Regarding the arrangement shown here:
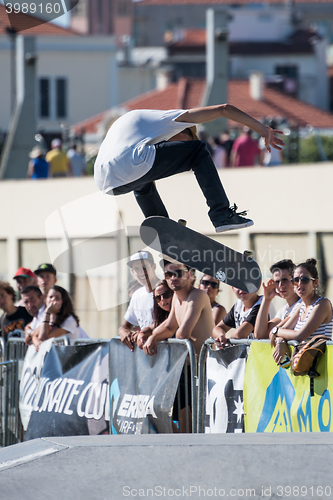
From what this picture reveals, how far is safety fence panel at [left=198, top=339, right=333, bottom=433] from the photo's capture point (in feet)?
16.9

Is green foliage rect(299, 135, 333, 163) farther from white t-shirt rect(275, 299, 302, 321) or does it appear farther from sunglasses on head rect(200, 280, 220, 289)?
white t-shirt rect(275, 299, 302, 321)

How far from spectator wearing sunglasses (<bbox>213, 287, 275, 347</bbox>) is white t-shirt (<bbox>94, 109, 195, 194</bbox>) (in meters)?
1.98

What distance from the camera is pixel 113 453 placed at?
4023mm

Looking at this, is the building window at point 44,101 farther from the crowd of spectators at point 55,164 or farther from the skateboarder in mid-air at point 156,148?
the skateboarder in mid-air at point 156,148

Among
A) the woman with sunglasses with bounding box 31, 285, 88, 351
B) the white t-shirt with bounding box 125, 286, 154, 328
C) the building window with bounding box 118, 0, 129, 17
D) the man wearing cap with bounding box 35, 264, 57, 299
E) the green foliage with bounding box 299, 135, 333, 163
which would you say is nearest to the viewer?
the white t-shirt with bounding box 125, 286, 154, 328

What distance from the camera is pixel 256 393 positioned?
5730mm

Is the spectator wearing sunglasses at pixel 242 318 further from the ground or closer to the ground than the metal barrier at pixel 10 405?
further from the ground

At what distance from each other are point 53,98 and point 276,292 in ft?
128

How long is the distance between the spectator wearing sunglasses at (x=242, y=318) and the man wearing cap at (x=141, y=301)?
0.78 meters

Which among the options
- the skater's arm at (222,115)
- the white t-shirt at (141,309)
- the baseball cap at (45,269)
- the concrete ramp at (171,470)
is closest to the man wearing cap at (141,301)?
the white t-shirt at (141,309)

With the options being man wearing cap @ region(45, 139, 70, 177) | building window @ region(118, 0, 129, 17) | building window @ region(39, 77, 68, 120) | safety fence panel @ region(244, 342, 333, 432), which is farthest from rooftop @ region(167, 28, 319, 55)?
A: safety fence panel @ region(244, 342, 333, 432)

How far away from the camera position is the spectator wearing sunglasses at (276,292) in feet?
20.0

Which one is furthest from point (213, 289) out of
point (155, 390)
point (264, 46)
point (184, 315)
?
point (264, 46)

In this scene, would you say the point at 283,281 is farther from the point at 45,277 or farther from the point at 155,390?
the point at 45,277
